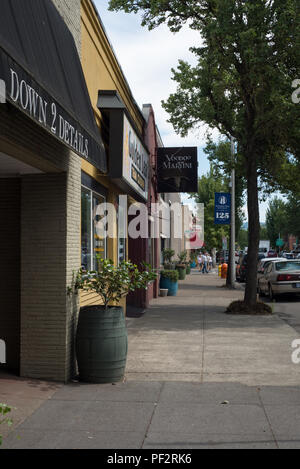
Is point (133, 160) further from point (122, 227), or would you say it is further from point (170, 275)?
point (170, 275)

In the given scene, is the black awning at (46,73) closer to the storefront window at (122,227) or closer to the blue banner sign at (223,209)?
the storefront window at (122,227)

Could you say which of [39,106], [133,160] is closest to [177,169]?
[133,160]

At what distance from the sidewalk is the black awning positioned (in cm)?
292

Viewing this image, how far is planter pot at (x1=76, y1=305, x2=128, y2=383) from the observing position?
7.48 metres

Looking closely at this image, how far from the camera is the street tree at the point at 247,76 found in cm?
1420

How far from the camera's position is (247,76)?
15.7m

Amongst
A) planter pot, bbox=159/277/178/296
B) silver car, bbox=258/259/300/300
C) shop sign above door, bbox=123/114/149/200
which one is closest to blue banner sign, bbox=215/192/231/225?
planter pot, bbox=159/277/178/296

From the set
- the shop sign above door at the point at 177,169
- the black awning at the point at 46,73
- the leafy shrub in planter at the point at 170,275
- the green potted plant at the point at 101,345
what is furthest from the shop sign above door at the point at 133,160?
the leafy shrub in planter at the point at 170,275

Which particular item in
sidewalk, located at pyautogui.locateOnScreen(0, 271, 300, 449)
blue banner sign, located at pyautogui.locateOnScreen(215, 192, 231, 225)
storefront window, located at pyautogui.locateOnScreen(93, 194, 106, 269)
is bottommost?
A: sidewalk, located at pyautogui.locateOnScreen(0, 271, 300, 449)

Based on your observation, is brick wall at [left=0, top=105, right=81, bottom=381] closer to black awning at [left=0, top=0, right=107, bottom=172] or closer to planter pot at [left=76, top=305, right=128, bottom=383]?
planter pot at [left=76, top=305, right=128, bottom=383]

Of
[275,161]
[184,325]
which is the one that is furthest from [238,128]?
[184,325]

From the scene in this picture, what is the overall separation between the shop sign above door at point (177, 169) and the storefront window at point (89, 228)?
8167 mm

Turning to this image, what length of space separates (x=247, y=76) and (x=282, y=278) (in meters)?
7.59

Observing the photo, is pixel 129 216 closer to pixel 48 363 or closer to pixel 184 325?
pixel 184 325
